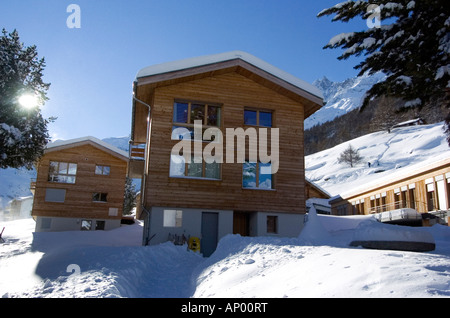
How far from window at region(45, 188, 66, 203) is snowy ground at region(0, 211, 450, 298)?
18.2 meters

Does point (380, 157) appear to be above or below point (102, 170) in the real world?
above

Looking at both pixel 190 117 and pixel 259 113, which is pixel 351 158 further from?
pixel 190 117

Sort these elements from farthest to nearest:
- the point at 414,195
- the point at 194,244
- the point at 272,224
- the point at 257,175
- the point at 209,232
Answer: the point at 414,195
the point at 257,175
the point at 272,224
the point at 209,232
the point at 194,244

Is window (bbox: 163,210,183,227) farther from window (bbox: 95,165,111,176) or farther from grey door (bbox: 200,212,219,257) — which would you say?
window (bbox: 95,165,111,176)

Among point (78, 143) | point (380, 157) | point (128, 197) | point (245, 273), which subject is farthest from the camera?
point (380, 157)

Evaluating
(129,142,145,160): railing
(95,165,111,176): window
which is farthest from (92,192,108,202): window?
(129,142,145,160): railing

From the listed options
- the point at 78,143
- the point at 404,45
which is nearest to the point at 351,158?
the point at 78,143

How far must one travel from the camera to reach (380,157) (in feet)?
220

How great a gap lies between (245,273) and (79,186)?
25622mm

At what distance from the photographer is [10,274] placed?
36.1 ft

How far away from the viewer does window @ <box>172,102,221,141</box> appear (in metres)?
17.8
